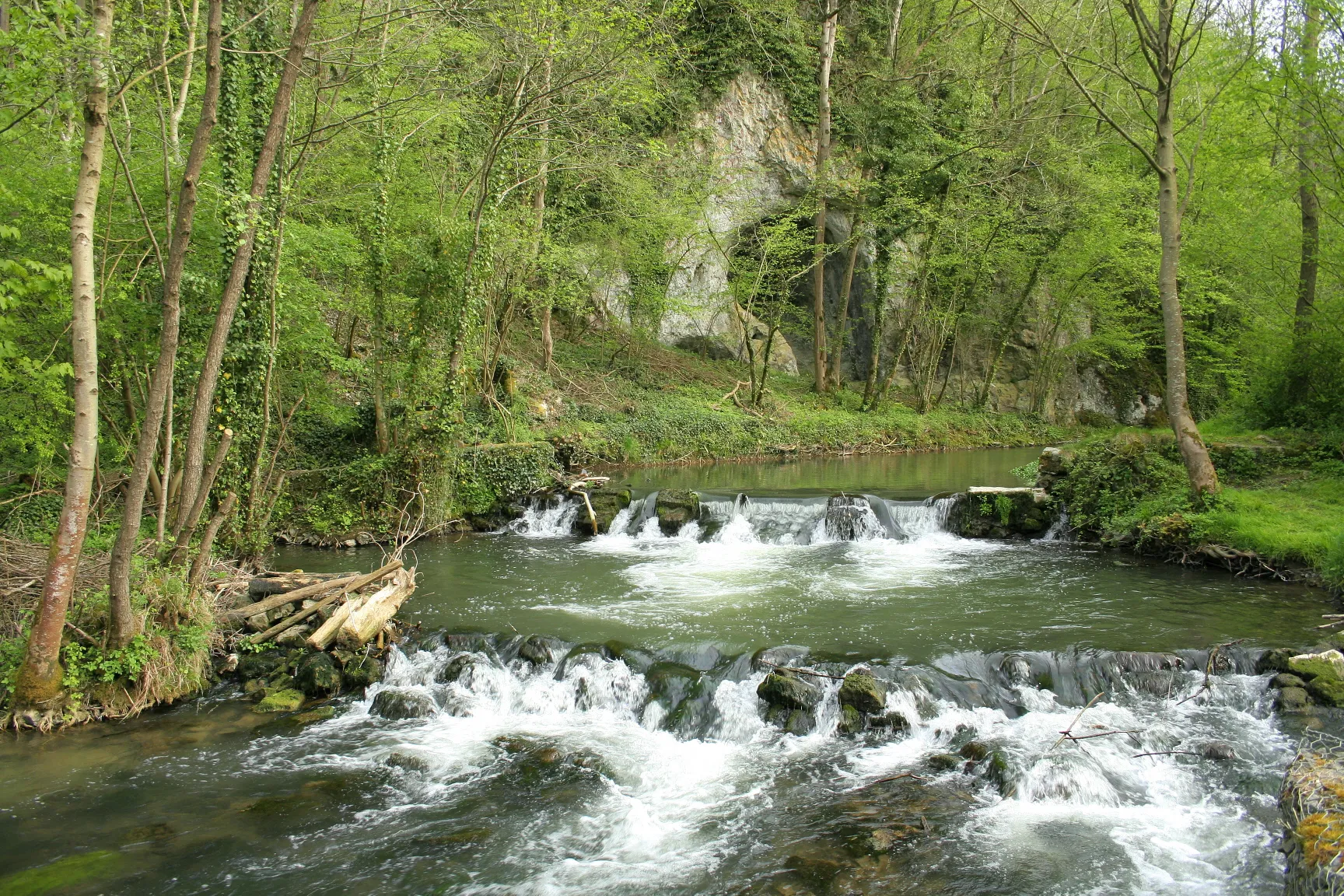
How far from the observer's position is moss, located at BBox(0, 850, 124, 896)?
475cm

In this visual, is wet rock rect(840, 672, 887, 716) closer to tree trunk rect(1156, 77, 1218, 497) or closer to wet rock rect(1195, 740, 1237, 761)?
wet rock rect(1195, 740, 1237, 761)

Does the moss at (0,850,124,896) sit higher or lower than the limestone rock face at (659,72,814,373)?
lower

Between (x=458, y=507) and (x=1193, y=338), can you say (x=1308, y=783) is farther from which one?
(x=1193, y=338)

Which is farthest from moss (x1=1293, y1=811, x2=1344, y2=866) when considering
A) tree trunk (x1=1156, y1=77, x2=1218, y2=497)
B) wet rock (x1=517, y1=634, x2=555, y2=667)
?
tree trunk (x1=1156, y1=77, x2=1218, y2=497)

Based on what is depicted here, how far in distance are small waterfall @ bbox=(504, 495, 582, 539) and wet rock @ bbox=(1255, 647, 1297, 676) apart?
10651mm

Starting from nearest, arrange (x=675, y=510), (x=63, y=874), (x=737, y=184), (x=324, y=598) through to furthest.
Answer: (x=63, y=874)
(x=324, y=598)
(x=675, y=510)
(x=737, y=184)

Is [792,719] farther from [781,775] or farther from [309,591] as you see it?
[309,591]

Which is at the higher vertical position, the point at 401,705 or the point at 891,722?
the point at 401,705

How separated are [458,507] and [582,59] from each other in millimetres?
8222

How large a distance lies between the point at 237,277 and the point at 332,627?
376cm

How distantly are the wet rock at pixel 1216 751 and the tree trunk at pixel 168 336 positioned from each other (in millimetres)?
8821

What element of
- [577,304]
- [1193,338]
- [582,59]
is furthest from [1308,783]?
[577,304]

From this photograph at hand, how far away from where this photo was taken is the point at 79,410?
592cm

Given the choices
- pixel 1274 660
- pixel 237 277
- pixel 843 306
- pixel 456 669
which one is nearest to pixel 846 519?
pixel 1274 660
